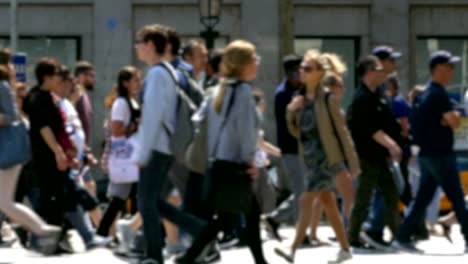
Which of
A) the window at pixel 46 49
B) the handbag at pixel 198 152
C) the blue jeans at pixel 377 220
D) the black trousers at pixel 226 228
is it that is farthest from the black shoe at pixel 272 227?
the window at pixel 46 49

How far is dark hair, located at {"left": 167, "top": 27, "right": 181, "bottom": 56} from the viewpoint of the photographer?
13660 mm

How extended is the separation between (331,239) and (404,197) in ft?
3.09

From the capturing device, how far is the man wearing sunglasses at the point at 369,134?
15844 millimetres

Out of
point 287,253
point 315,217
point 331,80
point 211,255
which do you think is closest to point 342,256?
point 287,253

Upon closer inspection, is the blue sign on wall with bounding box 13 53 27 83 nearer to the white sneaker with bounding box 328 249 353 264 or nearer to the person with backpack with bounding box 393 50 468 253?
the person with backpack with bounding box 393 50 468 253

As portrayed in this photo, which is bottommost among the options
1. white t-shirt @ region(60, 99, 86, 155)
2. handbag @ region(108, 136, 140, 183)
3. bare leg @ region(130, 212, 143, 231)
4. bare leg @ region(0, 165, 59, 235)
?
bare leg @ region(130, 212, 143, 231)

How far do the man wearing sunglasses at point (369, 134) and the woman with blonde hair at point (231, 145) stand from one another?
10.9ft

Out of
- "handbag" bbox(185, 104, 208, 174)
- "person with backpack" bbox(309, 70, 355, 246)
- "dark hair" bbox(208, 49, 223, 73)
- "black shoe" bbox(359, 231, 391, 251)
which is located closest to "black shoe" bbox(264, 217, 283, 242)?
"person with backpack" bbox(309, 70, 355, 246)

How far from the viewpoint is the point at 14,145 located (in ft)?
48.1

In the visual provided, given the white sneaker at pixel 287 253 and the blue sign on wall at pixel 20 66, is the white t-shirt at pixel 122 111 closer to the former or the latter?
the white sneaker at pixel 287 253

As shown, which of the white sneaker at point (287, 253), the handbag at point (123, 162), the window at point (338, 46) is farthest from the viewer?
the window at point (338, 46)

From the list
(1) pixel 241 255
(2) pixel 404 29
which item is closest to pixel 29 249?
(1) pixel 241 255

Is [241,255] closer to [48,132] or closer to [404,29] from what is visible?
[48,132]

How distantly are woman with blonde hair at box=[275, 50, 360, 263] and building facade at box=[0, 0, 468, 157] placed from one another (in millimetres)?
18915
